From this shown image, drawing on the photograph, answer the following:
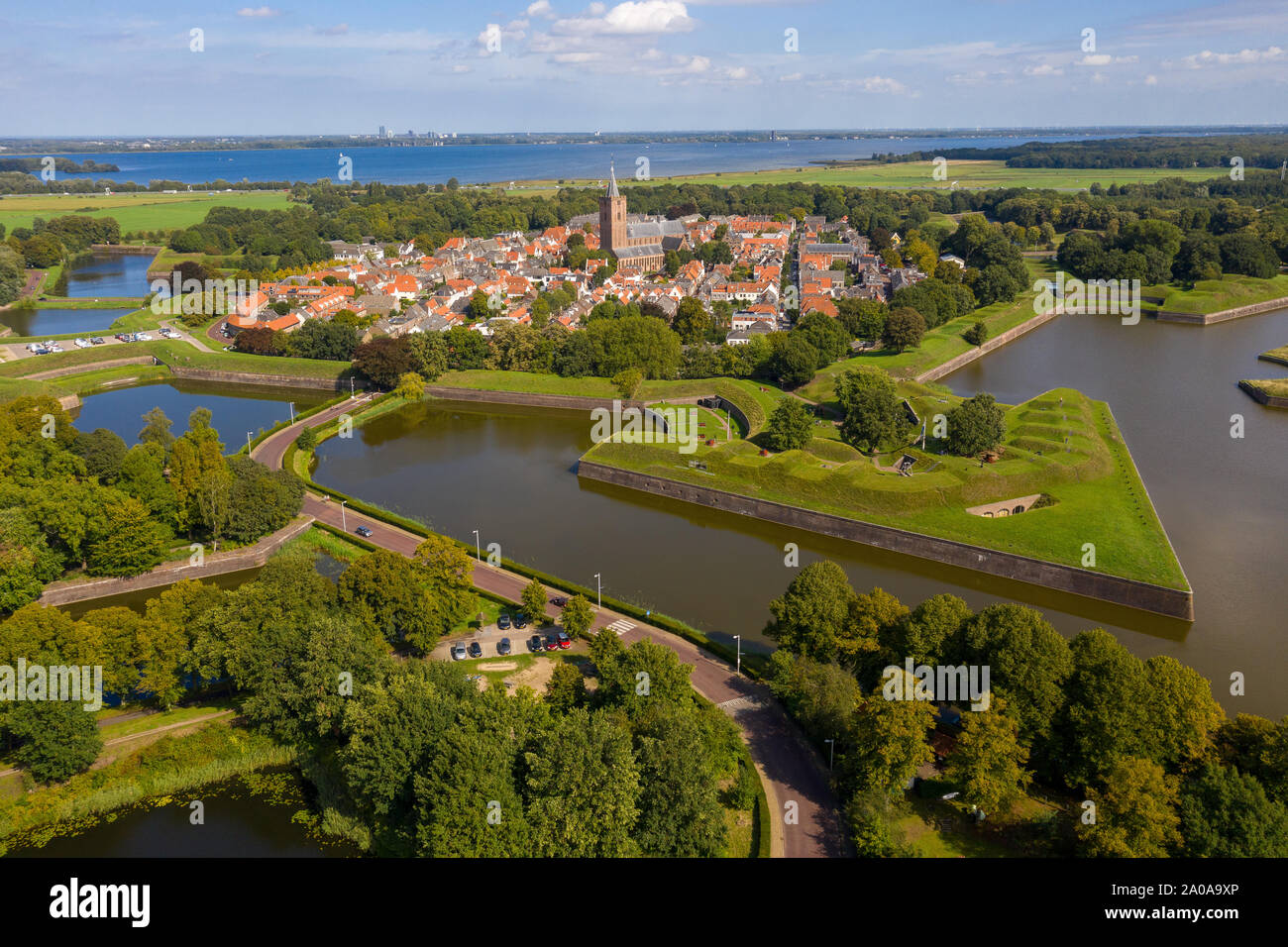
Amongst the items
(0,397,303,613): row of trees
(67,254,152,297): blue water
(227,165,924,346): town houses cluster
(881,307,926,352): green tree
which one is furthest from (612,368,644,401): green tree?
(67,254,152,297): blue water

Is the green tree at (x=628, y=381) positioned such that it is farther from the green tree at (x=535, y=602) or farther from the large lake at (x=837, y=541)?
the green tree at (x=535, y=602)

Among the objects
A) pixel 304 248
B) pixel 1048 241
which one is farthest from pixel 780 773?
pixel 1048 241

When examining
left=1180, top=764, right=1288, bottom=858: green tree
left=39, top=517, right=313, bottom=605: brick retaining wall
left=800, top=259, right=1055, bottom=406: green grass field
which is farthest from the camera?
left=800, top=259, right=1055, bottom=406: green grass field

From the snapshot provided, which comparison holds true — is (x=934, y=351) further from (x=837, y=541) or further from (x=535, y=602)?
(x=535, y=602)

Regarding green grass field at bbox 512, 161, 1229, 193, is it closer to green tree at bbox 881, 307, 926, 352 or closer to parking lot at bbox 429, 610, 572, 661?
green tree at bbox 881, 307, 926, 352

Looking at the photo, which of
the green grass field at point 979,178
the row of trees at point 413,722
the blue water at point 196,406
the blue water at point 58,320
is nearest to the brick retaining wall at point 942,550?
the row of trees at point 413,722

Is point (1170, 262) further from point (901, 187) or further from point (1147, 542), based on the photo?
point (901, 187)
